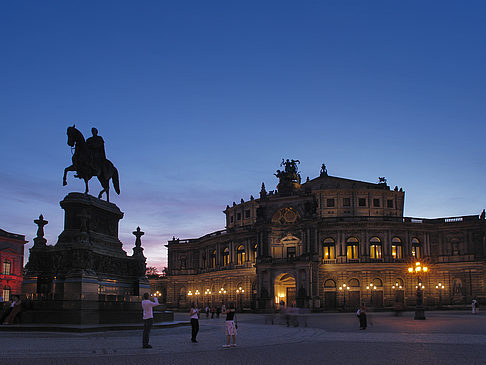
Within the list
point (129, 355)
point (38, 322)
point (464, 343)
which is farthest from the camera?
point (38, 322)

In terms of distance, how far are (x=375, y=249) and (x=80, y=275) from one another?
203 feet

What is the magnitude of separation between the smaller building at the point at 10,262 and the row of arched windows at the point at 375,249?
147ft

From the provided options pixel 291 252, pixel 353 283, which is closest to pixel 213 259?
pixel 291 252

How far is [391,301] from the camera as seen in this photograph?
77.3 m

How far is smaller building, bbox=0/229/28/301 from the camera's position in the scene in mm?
76750

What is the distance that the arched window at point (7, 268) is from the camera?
77.1m

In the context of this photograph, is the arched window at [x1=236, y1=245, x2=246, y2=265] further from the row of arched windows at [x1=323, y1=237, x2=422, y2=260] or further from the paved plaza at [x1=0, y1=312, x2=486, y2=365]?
the paved plaza at [x1=0, y1=312, x2=486, y2=365]

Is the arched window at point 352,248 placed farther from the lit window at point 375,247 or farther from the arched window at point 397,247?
the arched window at point 397,247

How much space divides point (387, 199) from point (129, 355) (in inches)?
3208

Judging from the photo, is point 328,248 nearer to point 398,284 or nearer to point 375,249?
point 375,249

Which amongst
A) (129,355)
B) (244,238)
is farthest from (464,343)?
(244,238)

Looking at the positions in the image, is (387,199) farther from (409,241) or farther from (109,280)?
(109,280)

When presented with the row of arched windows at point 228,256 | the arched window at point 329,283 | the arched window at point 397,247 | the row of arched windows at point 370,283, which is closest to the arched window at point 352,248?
the row of arched windows at point 370,283

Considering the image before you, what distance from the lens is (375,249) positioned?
80.4 m
